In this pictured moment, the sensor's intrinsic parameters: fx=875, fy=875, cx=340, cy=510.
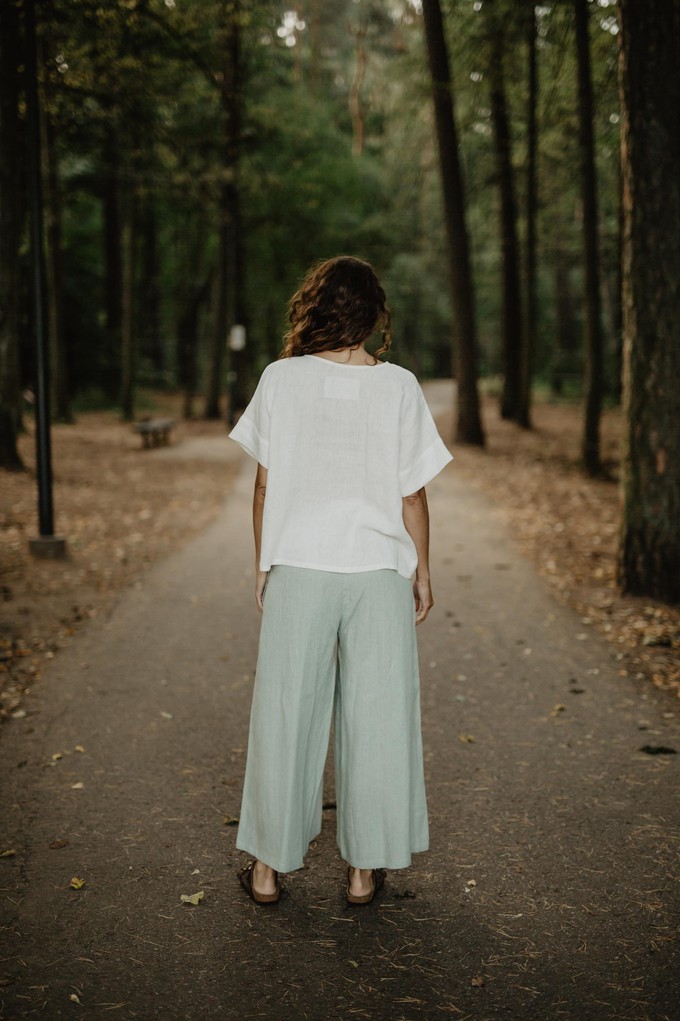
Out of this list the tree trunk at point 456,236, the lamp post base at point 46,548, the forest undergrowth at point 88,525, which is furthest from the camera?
the tree trunk at point 456,236

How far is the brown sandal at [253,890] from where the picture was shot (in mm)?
3186

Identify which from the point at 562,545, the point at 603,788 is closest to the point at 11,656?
the point at 603,788

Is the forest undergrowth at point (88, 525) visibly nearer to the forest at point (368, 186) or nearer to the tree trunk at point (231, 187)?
the forest at point (368, 186)

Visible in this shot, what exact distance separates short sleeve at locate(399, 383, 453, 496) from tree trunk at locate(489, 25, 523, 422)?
52.1 ft

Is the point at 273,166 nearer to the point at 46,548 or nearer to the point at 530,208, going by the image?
the point at 530,208

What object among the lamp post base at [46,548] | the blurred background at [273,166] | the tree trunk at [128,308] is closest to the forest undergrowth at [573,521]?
the blurred background at [273,166]

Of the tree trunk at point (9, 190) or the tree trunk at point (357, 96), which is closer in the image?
the tree trunk at point (9, 190)

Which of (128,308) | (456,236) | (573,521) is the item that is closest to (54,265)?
(128,308)

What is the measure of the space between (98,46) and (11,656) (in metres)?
9.78

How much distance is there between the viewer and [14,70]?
11711mm

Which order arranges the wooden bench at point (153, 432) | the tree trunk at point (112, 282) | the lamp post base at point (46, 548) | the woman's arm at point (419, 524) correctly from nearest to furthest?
the woman's arm at point (419, 524) < the lamp post base at point (46, 548) < the wooden bench at point (153, 432) < the tree trunk at point (112, 282)

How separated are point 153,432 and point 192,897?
1677 cm

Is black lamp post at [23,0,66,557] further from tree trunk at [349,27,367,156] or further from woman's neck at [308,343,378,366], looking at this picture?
tree trunk at [349,27,367,156]

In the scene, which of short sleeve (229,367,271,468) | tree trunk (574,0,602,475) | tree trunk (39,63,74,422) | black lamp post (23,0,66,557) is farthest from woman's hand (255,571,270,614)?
tree trunk (39,63,74,422)
